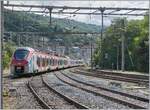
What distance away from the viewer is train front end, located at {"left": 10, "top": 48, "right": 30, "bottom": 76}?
35375 mm

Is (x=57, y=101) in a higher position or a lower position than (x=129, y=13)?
lower

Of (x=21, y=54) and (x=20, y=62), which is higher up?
(x=21, y=54)

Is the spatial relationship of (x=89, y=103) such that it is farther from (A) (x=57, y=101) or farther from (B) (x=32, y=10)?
(B) (x=32, y=10)

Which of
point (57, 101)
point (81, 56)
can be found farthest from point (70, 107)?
point (81, 56)

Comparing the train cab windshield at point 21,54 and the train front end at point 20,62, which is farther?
the train cab windshield at point 21,54

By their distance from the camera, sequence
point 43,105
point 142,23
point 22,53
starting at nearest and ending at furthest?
point 43,105 < point 22,53 < point 142,23

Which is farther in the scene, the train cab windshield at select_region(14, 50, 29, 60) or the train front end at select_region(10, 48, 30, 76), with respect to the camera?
the train cab windshield at select_region(14, 50, 29, 60)

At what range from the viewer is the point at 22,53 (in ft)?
118

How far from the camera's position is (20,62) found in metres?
35.5

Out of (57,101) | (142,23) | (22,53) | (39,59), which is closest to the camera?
(57,101)

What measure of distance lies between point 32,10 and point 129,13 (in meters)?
7.54

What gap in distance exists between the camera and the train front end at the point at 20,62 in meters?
35.4

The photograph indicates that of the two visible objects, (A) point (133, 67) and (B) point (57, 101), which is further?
(A) point (133, 67)

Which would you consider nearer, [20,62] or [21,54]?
[20,62]
